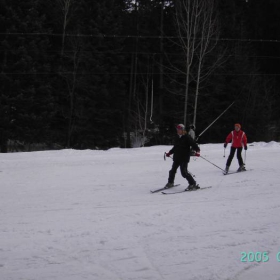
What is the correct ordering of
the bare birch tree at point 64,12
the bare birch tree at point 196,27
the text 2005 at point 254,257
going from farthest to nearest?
the bare birch tree at point 64,12 → the bare birch tree at point 196,27 → the text 2005 at point 254,257

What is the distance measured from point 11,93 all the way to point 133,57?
36.8 ft

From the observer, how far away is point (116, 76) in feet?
89.9

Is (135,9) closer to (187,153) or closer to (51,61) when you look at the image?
(51,61)

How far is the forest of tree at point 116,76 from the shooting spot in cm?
2222

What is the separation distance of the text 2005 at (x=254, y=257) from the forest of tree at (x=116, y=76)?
17318 mm

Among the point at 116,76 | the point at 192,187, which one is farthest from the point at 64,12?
the point at 192,187

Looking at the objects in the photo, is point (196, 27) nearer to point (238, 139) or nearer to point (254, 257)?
point (238, 139)

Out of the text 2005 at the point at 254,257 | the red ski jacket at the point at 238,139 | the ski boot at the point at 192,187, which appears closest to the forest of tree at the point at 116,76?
the red ski jacket at the point at 238,139

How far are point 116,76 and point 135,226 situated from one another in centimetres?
2257

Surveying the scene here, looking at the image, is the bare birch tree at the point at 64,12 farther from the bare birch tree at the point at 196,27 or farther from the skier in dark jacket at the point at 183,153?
the skier in dark jacket at the point at 183,153

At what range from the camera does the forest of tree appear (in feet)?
72.9

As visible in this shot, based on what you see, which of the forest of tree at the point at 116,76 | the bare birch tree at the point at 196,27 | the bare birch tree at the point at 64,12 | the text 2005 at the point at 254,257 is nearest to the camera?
the text 2005 at the point at 254,257

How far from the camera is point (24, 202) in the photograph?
25.9ft

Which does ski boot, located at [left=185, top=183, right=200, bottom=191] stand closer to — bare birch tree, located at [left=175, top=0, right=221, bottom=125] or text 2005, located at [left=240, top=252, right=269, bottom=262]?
text 2005, located at [left=240, top=252, right=269, bottom=262]
